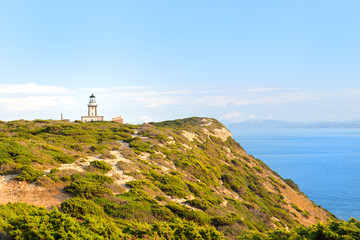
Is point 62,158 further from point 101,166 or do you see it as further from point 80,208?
point 80,208

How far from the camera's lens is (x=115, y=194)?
17.5 m

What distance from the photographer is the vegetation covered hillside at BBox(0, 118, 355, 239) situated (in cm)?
1095

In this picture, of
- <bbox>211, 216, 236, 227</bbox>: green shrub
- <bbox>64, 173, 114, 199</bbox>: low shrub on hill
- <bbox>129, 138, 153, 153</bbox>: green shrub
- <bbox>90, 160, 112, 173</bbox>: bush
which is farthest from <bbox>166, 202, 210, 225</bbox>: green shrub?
<bbox>129, 138, 153, 153</bbox>: green shrub

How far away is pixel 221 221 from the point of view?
17312 mm

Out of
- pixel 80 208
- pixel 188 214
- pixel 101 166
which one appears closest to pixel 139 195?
pixel 188 214

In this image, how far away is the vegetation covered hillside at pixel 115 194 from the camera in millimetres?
10953

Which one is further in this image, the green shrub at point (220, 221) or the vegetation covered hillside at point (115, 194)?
the green shrub at point (220, 221)

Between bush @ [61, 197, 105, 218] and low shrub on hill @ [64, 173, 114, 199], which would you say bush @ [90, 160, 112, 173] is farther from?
bush @ [61, 197, 105, 218]

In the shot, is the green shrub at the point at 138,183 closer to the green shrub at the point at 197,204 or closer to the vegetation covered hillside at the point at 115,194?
the vegetation covered hillside at the point at 115,194

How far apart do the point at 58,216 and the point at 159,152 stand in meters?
21.3

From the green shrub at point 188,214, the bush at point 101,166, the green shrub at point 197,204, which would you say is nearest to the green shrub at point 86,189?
the bush at point 101,166

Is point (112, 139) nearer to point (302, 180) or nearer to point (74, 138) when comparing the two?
point (74, 138)

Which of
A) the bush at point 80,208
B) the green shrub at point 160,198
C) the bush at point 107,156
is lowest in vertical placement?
the green shrub at point 160,198

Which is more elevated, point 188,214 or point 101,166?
point 101,166
